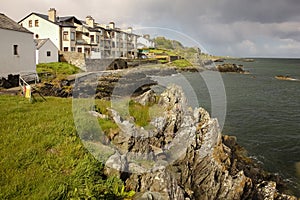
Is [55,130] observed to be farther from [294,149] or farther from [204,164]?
[294,149]

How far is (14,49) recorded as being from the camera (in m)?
29.0

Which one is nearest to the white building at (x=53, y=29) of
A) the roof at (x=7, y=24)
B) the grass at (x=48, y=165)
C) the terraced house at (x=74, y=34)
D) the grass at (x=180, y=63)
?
the terraced house at (x=74, y=34)

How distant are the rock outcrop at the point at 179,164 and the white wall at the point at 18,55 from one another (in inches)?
751

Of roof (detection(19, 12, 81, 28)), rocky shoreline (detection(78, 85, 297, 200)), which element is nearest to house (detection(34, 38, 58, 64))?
roof (detection(19, 12, 81, 28))

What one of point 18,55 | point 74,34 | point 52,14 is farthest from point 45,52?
point 18,55

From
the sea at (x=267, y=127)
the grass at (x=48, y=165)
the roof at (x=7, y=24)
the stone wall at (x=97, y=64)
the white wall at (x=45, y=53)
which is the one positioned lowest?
the sea at (x=267, y=127)

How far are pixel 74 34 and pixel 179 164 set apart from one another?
171 ft

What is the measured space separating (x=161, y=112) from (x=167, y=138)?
2637mm

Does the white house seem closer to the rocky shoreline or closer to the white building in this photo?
the rocky shoreline

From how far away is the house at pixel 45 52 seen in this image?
46.9m

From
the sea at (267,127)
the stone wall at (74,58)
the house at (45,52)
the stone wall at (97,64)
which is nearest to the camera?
the sea at (267,127)

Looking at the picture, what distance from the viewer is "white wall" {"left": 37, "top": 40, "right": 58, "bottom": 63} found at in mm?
47250

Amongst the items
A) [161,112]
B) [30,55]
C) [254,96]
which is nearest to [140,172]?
[161,112]

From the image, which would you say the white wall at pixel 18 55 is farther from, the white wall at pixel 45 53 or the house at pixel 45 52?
the white wall at pixel 45 53
